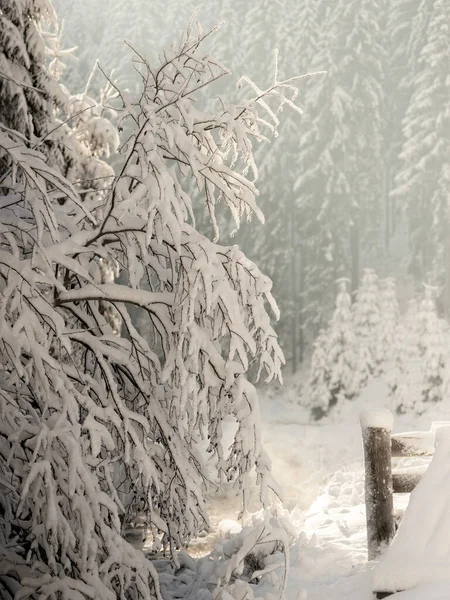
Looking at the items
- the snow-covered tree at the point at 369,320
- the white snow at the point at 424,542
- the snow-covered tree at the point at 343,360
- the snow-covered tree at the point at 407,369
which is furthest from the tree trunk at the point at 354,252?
the white snow at the point at 424,542

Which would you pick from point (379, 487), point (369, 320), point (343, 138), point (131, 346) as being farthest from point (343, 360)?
point (131, 346)

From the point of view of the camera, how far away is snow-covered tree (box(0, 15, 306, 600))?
11.4ft

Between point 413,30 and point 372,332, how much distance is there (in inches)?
715


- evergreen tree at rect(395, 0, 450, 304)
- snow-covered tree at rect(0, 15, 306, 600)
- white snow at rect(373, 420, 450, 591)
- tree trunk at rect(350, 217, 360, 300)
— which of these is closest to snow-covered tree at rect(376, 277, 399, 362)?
evergreen tree at rect(395, 0, 450, 304)

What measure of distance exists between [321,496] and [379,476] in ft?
22.2

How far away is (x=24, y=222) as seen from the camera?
155 inches

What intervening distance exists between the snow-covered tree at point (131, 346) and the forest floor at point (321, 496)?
1.50 metres

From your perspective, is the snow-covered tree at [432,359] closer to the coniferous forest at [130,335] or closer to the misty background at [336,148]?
the misty background at [336,148]

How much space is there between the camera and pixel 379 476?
21.0 ft

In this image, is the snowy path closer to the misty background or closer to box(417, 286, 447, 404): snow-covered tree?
box(417, 286, 447, 404): snow-covered tree

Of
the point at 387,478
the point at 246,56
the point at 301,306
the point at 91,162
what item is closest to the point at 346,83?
the point at 246,56

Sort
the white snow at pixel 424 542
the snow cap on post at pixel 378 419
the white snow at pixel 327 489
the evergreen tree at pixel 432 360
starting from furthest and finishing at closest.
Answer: the evergreen tree at pixel 432 360
the snow cap on post at pixel 378 419
the white snow at pixel 327 489
the white snow at pixel 424 542

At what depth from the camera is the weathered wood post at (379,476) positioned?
6363 millimetres

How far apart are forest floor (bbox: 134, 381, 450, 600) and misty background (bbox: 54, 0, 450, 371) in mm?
5996
